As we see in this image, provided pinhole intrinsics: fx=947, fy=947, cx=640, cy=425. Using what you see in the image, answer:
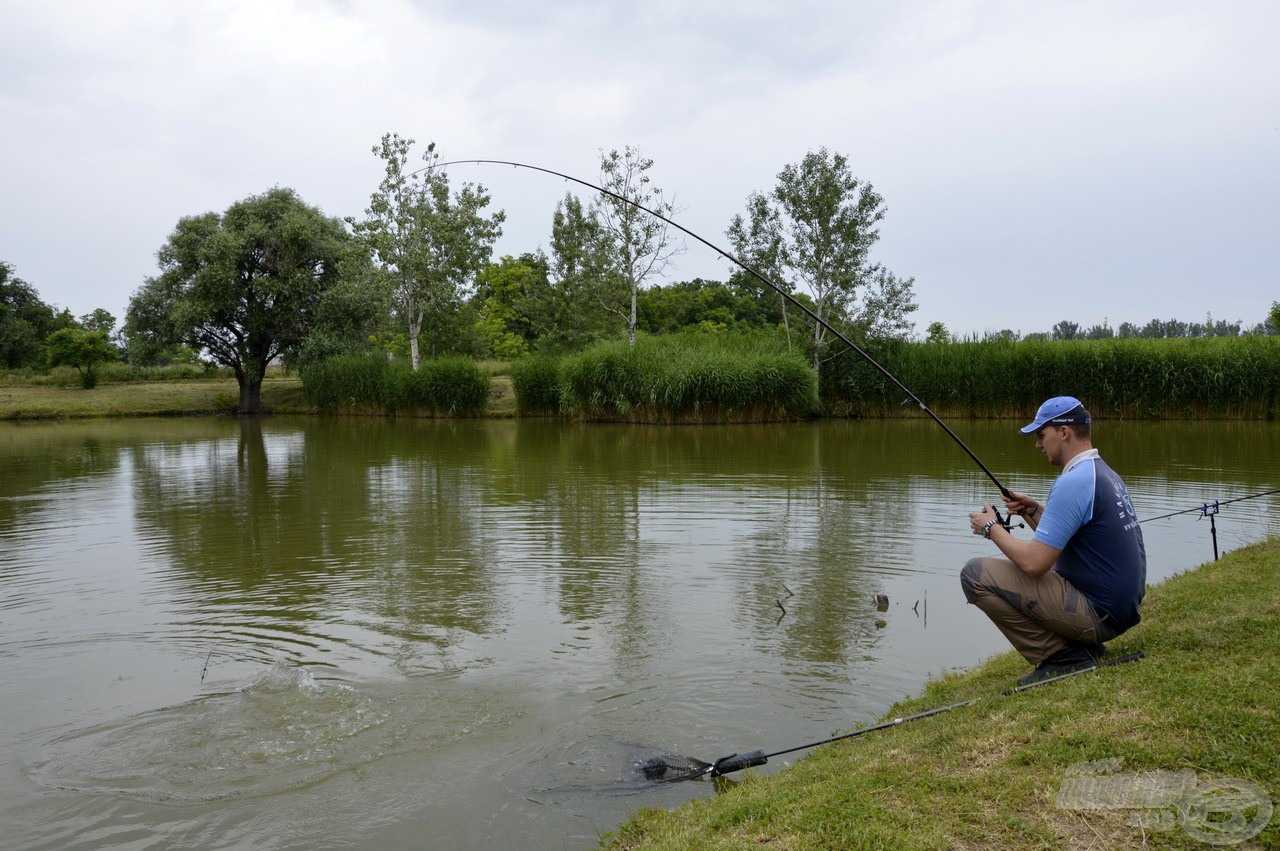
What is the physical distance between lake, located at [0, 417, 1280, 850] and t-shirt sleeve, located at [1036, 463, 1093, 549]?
1.62 metres

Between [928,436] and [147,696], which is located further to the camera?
[928,436]

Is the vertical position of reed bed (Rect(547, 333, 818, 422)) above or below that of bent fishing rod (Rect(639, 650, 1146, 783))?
above

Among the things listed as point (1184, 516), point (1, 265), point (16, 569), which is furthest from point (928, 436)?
point (1, 265)

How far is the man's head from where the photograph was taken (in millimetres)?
4773

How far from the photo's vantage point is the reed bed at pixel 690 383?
3131 cm

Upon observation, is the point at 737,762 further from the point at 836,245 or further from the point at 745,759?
the point at 836,245

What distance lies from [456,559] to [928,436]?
18928mm

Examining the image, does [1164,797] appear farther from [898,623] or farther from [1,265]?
[1,265]

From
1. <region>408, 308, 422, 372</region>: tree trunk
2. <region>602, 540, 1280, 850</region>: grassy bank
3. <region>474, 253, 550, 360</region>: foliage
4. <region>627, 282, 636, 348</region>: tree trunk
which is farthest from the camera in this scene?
<region>474, 253, 550, 360</region>: foliage

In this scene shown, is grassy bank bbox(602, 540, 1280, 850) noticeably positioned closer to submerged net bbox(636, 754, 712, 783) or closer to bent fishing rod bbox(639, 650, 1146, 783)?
bent fishing rod bbox(639, 650, 1146, 783)

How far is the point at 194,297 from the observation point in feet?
135

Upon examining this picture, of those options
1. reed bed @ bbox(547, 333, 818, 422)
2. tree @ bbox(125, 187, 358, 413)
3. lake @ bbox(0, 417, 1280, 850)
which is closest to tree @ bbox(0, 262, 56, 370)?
tree @ bbox(125, 187, 358, 413)

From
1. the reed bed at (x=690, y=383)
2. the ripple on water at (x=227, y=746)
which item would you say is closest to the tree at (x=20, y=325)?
the reed bed at (x=690, y=383)

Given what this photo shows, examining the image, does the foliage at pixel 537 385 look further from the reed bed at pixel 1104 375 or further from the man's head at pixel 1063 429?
the man's head at pixel 1063 429
